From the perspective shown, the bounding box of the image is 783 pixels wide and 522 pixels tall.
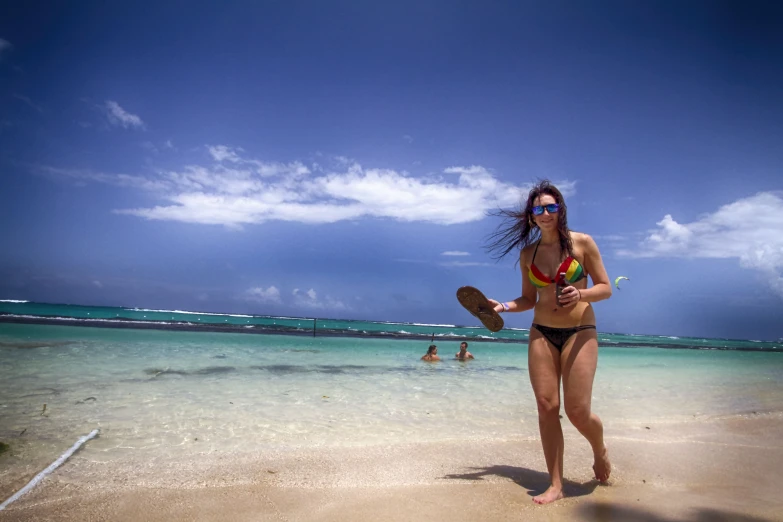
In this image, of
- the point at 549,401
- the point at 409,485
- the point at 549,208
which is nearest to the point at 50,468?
the point at 409,485

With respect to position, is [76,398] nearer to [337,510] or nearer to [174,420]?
[174,420]

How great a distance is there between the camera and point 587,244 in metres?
3.41

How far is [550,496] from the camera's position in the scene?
10.2 feet

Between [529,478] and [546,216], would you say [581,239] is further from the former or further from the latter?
[529,478]

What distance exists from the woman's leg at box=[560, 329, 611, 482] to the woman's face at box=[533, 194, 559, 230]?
2.75 feet

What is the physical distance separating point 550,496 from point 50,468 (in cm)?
391

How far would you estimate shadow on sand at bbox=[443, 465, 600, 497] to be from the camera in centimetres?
340

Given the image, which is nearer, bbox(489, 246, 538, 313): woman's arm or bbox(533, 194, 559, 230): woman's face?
bbox(533, 194, 559, 230): woman's face

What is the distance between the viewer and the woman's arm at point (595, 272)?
3.20 m

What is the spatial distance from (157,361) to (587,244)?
39.1ft

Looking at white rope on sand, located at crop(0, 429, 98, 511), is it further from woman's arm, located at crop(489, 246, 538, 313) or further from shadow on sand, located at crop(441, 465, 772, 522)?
woman's arm, located at crop(489, 246, 538, 313)

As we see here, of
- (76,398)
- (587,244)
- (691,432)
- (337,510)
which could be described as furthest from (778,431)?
(76,398)

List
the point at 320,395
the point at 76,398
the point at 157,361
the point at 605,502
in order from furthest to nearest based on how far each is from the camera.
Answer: the point at 157,361 → the point at 320,395 → the point at 76,398 → the point at 605,502

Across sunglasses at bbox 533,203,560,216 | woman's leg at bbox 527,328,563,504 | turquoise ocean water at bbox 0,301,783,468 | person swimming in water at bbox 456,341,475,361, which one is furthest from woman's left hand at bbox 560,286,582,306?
person swimming in water at bbox 456,341,475,361
